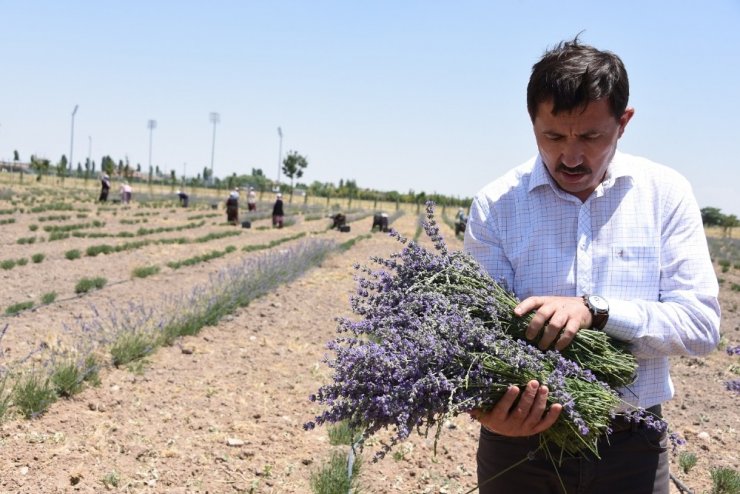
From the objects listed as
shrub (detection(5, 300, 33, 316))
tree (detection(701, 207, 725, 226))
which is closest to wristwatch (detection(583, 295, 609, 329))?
shrub (detection(5, 300, 33, 316))

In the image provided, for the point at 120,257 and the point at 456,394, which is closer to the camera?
the point at 456,394

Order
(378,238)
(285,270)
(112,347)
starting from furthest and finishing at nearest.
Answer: (378,238) → (285,270) → (112,347)

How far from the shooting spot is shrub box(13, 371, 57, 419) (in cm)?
478

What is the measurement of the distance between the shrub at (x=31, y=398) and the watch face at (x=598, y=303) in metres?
4.22

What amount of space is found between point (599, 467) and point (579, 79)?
3.48 feet

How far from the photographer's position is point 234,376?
20.6 ft

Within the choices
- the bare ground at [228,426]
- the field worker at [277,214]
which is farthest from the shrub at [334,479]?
the field worker at [277,214]

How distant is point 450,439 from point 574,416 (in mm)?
3713

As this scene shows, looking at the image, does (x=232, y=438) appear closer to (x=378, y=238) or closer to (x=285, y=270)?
(x=285, y=270)

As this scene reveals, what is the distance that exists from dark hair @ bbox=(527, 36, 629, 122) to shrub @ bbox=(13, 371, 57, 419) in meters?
4.30

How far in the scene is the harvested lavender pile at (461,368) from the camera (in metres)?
1.69

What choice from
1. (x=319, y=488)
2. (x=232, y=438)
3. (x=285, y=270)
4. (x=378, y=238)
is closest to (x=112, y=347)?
(x=232, y=438)

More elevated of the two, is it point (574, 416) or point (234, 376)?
point (574, 416)

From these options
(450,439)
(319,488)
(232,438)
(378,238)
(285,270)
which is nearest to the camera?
(319,488)
